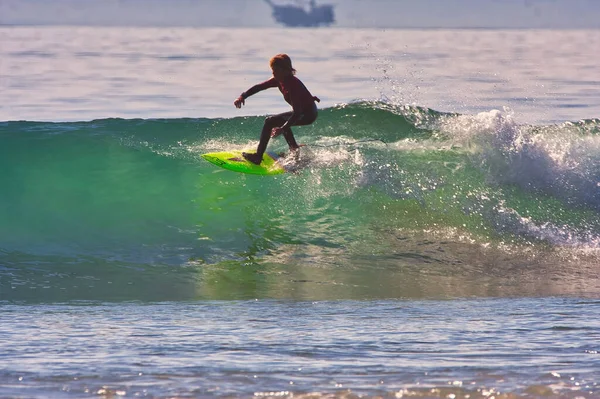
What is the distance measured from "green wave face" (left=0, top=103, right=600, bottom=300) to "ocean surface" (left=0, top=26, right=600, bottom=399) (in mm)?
36

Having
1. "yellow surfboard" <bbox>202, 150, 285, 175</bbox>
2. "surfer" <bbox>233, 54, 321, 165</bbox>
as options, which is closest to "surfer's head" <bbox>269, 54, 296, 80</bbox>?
"surfer" <bbox>233, 54, 321, 165</bbox>

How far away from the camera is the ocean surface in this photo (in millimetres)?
5586

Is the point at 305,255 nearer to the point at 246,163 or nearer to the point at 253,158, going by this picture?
the point at 253,158

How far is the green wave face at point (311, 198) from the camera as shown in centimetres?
1059

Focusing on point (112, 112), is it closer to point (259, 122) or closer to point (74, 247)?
point (259, 122)

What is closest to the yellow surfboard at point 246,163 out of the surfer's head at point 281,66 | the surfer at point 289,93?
the surfer at point 289,93

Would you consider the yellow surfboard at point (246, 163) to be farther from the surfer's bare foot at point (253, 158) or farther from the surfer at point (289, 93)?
the surfer at point (289, 93)

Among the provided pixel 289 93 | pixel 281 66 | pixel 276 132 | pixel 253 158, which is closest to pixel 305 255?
pixel 276 132

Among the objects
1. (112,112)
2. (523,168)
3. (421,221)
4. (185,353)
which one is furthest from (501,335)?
(112,112)

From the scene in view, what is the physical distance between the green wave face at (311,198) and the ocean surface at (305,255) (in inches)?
1.4

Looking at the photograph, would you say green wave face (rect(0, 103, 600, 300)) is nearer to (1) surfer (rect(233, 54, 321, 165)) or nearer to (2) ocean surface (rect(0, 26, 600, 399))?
(2) ocean surface (rect(0, 26, 600, 399))

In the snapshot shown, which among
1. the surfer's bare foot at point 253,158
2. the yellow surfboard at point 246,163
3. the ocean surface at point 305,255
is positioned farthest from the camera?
the yellow surfboard at point 246,163

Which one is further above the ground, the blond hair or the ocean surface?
the blond hair

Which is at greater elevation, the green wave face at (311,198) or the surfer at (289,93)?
the surfer at (289,93)
